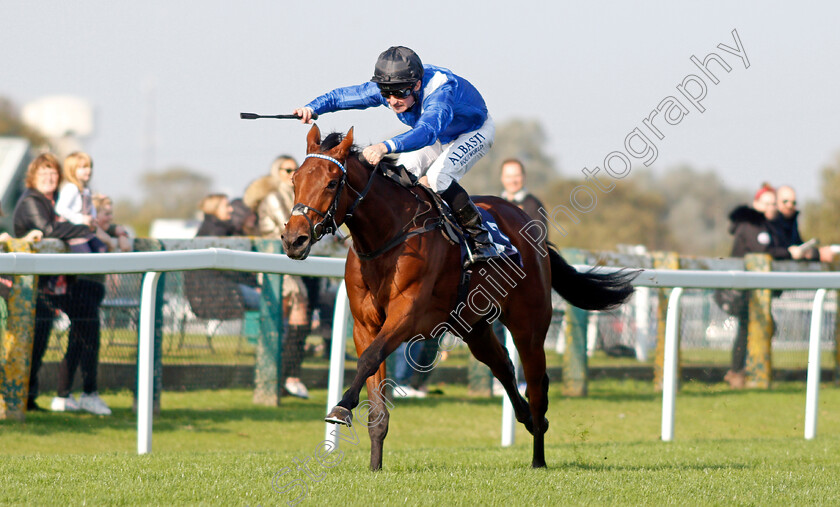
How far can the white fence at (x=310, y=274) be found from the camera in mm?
5375

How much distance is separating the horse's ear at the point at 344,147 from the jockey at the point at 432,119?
92 millimetres

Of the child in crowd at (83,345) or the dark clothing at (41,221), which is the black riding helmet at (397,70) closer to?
the child in crowd at (83,345)

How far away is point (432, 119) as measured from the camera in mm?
4840

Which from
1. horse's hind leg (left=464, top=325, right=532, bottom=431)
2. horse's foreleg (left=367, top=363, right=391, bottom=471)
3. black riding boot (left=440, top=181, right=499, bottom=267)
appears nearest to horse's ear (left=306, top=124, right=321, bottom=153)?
black riding boot (left=440, top=181, right=499, bottom=267)

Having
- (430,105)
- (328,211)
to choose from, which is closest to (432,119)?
(430,105)

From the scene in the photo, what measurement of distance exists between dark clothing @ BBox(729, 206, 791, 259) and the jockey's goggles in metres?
5.87

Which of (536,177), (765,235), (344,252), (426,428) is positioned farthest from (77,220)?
(536,177)

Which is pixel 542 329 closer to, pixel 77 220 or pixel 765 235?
pixel 77 220

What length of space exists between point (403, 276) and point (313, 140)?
2.51 ft

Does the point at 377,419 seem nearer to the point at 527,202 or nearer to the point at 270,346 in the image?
the point at 270,346

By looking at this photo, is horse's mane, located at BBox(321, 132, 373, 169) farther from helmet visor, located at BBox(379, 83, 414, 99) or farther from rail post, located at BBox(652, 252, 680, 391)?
rail post, located at BBox(652, 252, 680, 391)

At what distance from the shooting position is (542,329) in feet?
18.8

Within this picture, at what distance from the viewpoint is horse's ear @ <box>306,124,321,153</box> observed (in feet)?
15.2

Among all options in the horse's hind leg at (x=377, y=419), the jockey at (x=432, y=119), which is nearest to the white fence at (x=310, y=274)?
the horse's hind leg at (x=377, y=419)
